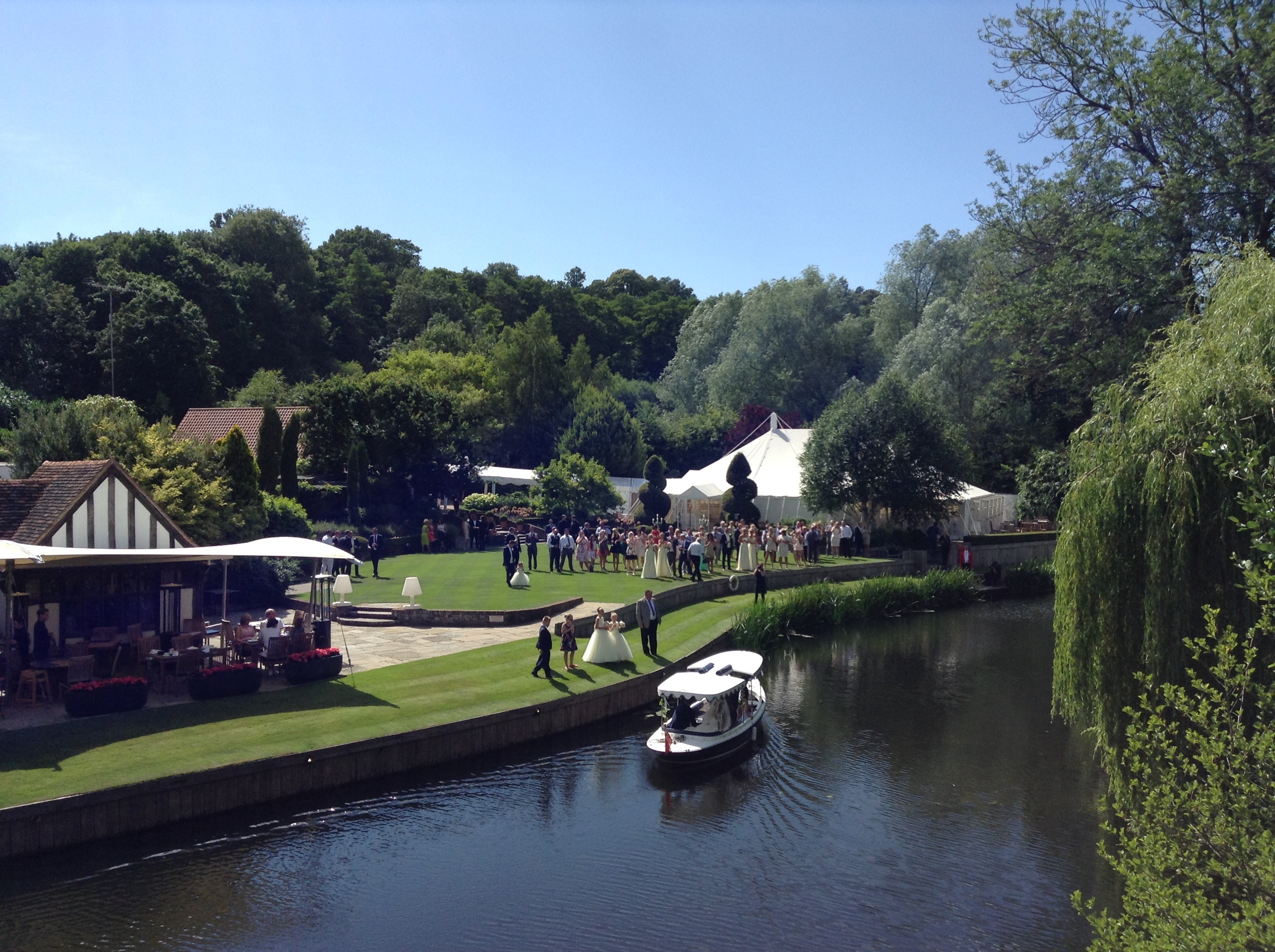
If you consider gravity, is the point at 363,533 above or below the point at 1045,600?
above

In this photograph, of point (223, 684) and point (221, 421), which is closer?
point (223, 684)

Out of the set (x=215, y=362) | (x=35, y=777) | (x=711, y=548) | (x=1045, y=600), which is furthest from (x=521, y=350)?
(x=35, y=777)

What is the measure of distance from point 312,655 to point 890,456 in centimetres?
2812

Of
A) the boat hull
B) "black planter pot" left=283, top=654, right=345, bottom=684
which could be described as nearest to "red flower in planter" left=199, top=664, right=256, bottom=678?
"black planter pot" left=283, top=654, right=345, bottom=684

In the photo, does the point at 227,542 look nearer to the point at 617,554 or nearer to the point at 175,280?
the point at 617,554

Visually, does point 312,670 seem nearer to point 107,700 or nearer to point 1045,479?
point 107,700

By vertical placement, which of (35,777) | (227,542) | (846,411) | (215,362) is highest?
(215,362)

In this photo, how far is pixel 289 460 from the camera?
129 feet

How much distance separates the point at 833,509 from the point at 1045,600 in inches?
362

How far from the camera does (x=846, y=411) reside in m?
42.2

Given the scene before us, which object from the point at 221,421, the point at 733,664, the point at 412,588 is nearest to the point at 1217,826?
the point at 733,664

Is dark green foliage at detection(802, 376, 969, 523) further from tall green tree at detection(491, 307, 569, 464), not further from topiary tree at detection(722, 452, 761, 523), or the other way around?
tall green tree at detection(491, 307, 569, 464)

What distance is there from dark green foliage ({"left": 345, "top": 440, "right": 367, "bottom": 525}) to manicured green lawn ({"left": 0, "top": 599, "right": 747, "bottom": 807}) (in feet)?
65.2

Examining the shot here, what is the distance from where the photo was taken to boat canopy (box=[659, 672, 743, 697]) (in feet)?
58.5
